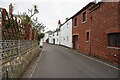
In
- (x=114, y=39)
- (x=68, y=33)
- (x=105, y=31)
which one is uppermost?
(x=68, y=33)

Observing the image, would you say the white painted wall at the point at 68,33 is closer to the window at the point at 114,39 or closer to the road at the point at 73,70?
the window at the point at 114,39

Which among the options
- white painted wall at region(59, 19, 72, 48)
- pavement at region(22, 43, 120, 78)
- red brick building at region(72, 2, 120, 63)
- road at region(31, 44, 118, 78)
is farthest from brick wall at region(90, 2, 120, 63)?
white painted wall at region(59, 19, 72, 48)

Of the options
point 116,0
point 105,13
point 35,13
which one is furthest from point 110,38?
point 35,13

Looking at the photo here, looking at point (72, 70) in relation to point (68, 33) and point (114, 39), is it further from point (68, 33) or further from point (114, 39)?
point (68, 33)

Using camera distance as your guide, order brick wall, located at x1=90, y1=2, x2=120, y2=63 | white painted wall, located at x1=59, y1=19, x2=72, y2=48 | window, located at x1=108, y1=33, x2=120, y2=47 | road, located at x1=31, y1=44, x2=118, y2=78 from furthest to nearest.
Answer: white painted wall, located at x1=59, y1=19, x2=72, y2=48 → brick wall, located at x1=90, y1=2, x2=120, y2=63 → window, located at x1=108, y1=33, x2=120, y2=47 → road, located at x1=31, y1=44, x2=118, y2=78

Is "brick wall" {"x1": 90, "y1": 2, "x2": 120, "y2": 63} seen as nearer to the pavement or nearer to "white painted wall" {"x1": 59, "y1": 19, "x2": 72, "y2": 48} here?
the pavement

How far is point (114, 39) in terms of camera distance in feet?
28.7

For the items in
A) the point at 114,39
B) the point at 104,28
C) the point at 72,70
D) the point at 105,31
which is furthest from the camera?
the point at 104,28

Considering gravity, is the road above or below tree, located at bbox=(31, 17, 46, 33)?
below

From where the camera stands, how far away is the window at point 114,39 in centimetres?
832

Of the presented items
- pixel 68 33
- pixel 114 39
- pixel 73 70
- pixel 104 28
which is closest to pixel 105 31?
pixel 104 28

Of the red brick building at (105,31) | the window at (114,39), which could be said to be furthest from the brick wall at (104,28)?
the window at (114,39)

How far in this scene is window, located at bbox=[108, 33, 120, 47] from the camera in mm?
8323

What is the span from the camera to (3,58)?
451 cm
